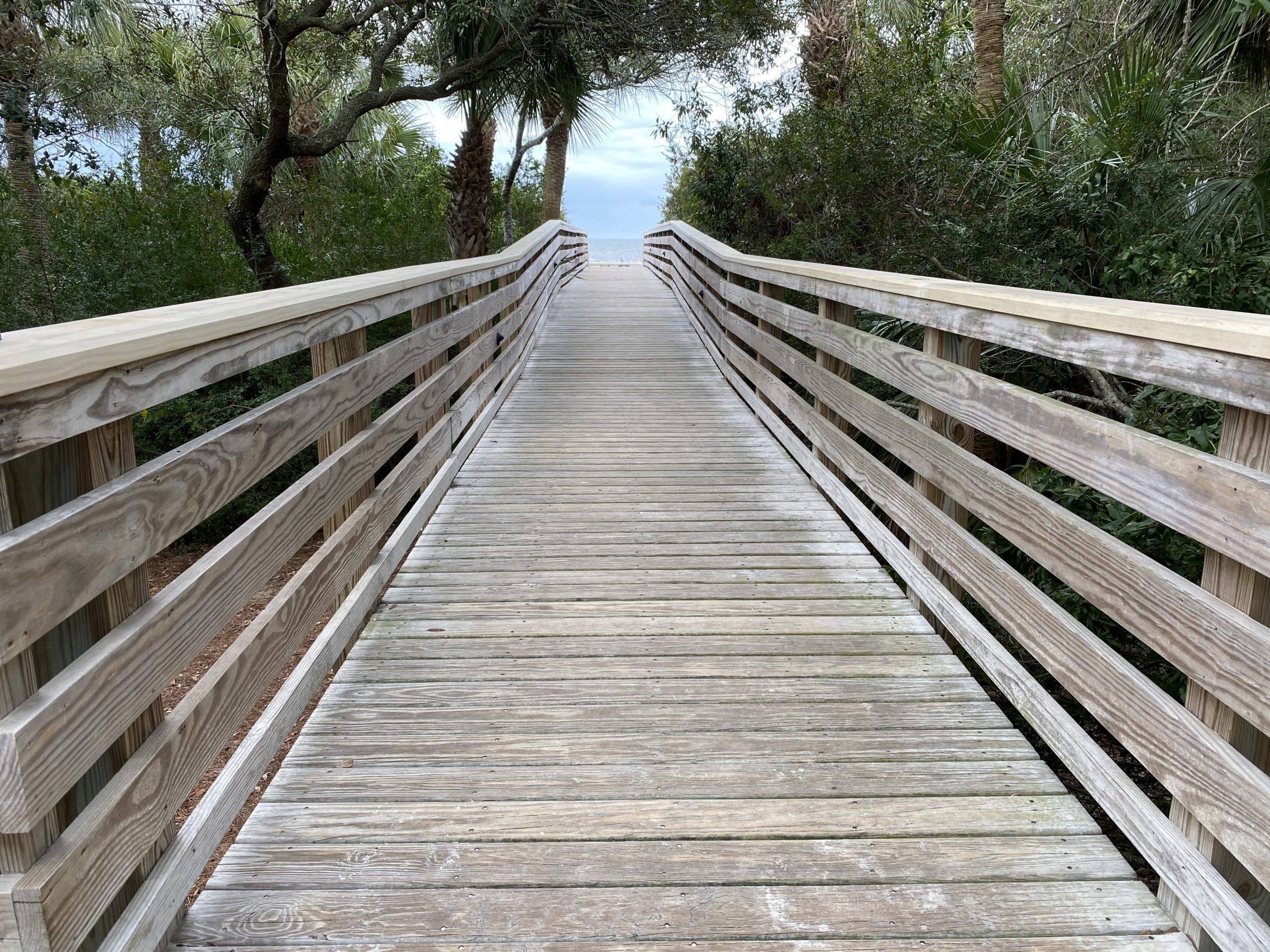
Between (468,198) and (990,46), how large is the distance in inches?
220

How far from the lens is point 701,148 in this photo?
14.0m

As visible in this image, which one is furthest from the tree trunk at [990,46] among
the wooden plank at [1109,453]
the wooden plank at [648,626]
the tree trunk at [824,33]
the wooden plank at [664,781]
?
the wooden plank at [664,781]

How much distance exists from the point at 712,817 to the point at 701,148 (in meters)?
13.0

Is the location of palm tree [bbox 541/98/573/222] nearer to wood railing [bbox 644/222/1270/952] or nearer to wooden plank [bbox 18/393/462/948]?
wood railing [bbox 644/222/1270/952]

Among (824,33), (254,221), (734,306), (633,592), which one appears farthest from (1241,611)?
(824,33)

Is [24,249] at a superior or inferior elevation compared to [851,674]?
superior

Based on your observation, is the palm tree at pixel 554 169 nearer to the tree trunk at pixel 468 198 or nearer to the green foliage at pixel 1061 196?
the tree trunk at pixel 468 198

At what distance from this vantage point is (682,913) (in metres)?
1.93

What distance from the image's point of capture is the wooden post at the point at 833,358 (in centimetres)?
446

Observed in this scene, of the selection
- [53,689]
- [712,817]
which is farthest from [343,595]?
[53,689]

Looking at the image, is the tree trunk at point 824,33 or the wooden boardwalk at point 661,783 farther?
the tree trunk at point 824,33

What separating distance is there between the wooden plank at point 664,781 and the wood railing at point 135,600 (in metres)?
0.19

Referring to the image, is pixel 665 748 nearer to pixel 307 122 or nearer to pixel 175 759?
pixel 175 759

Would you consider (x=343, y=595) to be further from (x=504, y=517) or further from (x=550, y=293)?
(x=550, y=293)
